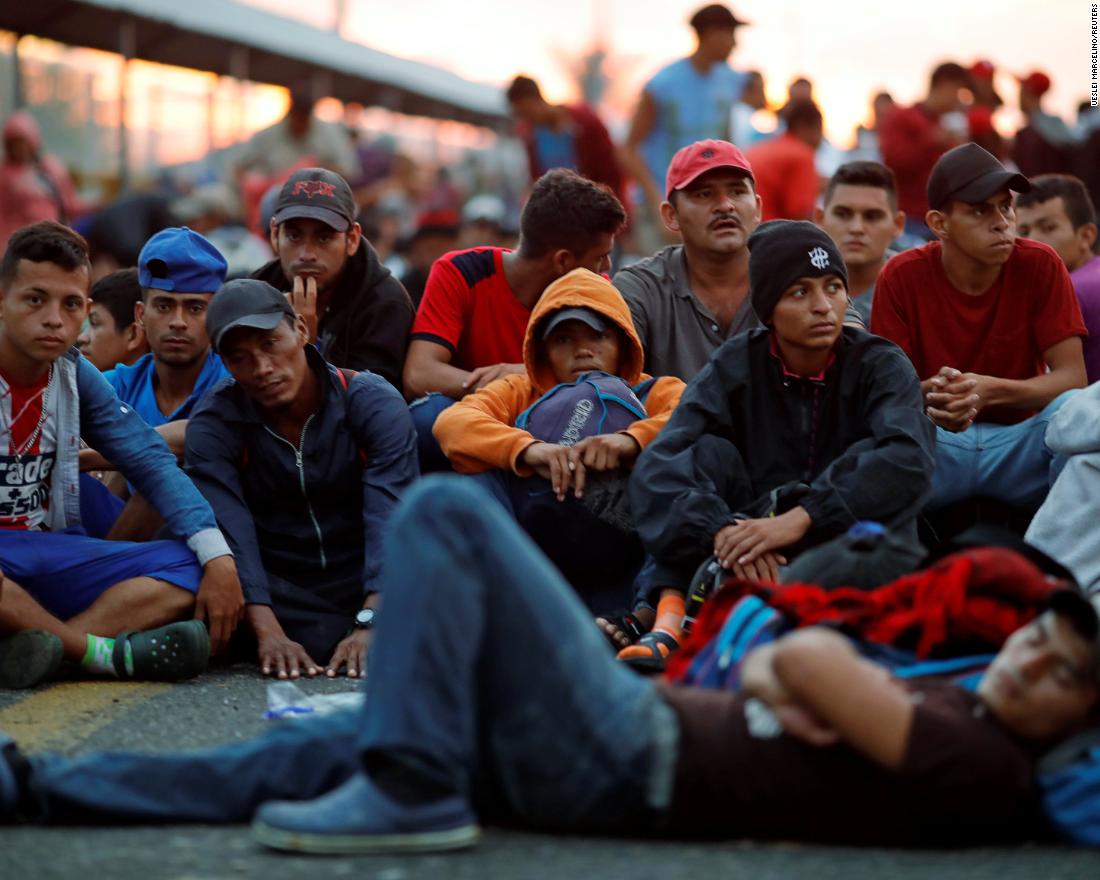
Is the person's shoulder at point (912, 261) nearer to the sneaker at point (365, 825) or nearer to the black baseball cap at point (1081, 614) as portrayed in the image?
the black baseball cap at point (1081, 614)

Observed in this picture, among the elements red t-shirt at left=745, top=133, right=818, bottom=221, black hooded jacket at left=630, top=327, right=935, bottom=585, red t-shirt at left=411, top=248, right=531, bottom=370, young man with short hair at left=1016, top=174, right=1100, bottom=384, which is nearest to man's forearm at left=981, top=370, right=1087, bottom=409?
black hooded jacket at left=630, top=327, right=935, bottom=585

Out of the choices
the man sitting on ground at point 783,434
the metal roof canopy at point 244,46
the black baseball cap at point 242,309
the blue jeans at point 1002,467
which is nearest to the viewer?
the man sitting on ground at point 783,434

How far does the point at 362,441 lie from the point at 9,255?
4.36 ft

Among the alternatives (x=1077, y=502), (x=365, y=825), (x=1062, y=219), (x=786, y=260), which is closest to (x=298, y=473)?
(x=786, y=260)

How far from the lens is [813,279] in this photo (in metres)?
5.08

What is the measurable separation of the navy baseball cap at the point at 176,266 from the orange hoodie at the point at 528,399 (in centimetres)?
113

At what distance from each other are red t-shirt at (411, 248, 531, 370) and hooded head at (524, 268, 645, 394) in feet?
2.19

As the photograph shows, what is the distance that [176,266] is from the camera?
20.4ft

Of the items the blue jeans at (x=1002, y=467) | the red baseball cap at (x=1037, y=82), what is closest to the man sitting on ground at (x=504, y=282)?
the blue jeans at (x=1002, y=467)

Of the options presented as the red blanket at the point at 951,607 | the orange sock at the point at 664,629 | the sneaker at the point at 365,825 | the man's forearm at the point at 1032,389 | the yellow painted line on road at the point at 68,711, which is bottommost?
the yellow painted line on road at the point at 68,711

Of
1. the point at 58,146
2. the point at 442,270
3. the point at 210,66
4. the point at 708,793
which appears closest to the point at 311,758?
the point at 708,793

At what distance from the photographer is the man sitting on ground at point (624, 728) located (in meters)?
2.91

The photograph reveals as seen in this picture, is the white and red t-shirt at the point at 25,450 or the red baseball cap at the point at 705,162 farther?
the red baseball cap at the point at 705,162

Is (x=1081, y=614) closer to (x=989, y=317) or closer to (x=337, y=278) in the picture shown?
(x=989, y=317)
